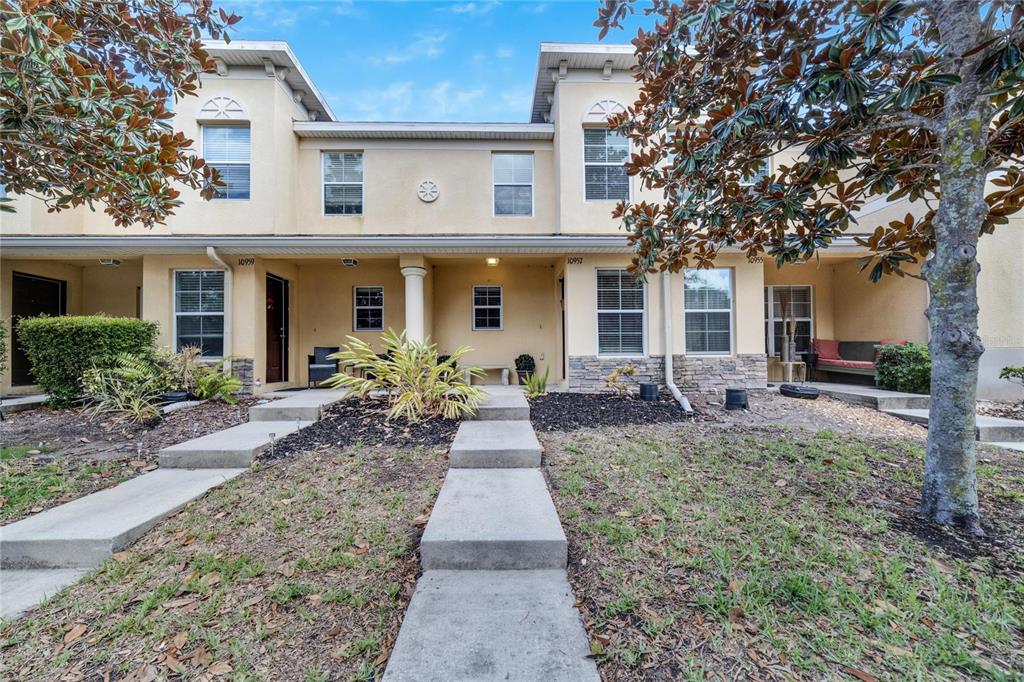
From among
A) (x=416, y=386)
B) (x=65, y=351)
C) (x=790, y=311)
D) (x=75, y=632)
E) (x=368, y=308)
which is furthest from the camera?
(x=790, y=311)

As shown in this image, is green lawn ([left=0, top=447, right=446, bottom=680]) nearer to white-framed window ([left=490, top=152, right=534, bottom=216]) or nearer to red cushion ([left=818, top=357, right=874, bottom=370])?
white-framed window ([left=490, top=152, right=534, bottom=216])

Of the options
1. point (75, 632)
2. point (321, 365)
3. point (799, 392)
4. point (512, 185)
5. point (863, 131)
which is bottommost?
point (75, 632)

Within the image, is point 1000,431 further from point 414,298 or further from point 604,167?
point 414,298

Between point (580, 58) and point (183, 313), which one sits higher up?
point (580, 58)

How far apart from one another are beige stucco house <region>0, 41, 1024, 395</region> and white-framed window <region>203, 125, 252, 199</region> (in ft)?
0.12

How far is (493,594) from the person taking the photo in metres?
2.14

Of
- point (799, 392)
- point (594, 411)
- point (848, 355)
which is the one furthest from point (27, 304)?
point (848, 355)

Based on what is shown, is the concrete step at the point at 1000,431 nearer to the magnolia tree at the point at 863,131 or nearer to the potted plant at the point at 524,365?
the magnolia tree at the point at 863,131

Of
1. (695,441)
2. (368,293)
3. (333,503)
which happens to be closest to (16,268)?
(368,293)

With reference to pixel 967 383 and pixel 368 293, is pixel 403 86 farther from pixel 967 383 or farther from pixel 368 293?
pixel 967 383

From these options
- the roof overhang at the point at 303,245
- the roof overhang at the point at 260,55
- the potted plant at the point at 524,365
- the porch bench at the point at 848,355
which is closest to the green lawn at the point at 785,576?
the roof overhang at the point at 303,245

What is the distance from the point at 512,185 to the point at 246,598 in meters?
8.61

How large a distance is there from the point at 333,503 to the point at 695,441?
3.73m

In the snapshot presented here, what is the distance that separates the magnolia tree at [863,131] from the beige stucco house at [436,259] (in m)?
3.92
